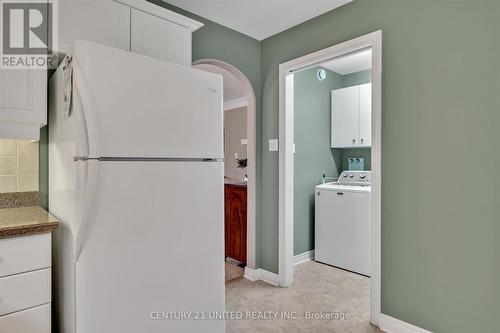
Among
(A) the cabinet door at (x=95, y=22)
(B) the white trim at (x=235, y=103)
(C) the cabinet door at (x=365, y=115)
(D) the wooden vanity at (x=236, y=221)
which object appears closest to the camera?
(A) the cabinet door at (x=95, y=22)

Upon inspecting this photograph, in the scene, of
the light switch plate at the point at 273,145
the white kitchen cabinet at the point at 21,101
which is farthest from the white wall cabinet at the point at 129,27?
the light switch plate at the point at 273,145

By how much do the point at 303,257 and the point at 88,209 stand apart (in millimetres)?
2773

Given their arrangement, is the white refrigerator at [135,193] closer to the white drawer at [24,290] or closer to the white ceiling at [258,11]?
the white drawer at [24,290]

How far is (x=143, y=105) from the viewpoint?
1349 mm

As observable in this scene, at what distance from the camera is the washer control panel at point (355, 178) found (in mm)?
3459

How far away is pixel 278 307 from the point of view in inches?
91.5

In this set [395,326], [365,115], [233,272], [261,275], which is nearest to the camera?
[395,326]

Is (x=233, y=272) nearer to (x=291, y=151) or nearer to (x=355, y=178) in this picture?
(x=291, y=151)

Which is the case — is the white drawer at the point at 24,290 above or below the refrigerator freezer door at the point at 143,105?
below

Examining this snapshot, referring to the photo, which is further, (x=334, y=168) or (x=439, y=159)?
(x=334, y=168)

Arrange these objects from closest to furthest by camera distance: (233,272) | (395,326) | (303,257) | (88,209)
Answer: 1. (88,209)
2. (395,326)
3. (233,272)
4. (303,257)

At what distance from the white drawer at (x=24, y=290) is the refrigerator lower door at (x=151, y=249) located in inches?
12.1

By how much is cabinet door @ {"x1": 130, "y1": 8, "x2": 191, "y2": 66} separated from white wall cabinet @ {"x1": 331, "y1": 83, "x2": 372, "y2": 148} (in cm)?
239

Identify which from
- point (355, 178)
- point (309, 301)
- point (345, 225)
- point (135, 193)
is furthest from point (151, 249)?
point (355, 178)
